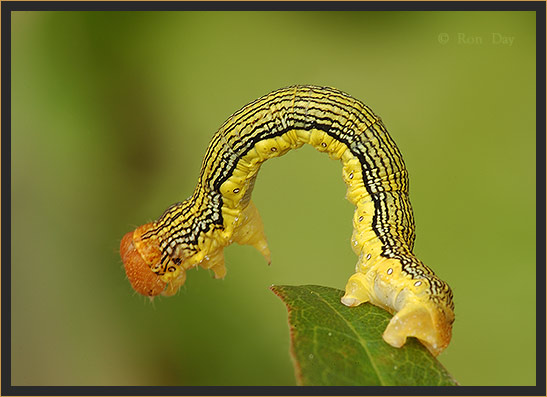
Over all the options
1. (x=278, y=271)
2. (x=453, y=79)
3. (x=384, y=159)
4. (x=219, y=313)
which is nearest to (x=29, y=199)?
(x=219, y=313)

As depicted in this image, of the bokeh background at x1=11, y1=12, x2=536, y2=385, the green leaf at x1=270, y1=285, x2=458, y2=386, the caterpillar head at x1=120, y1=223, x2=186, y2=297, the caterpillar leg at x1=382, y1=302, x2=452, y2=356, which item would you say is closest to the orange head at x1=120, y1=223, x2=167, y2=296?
the caterpillar head at x1=120, y1=223, x2=186, y2=297

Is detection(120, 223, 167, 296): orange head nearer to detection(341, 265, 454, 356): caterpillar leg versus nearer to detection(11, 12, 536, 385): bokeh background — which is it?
detection(11, 12, 536, 385): bokeh background

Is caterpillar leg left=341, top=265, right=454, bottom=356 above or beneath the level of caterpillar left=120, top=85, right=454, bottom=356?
beneath

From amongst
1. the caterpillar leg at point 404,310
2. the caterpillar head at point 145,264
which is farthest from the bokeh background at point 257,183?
the caterpillar leg at point 404,310

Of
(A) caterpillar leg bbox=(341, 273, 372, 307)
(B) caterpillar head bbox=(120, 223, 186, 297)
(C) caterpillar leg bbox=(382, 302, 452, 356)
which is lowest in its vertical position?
(C) caterpillar leg bbox=(382, 302, 452, 356)

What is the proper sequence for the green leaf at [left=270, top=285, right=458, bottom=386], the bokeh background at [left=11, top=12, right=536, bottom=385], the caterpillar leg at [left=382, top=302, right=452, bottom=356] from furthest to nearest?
the bokeh background at [left=11, top=12, right=536, bottom=385]
the caterpillar leg at [left=382, top=302, right=452, bottom=356]
the green leaf at [left=270, top=285, right=458, bottom=386]

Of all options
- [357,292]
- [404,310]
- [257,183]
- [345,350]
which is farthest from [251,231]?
[345,350]

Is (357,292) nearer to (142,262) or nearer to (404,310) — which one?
(404,310)

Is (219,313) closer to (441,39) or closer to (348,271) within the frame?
(348,271)

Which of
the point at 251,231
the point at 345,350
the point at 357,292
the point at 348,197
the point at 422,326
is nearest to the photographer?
the point at 345,350
